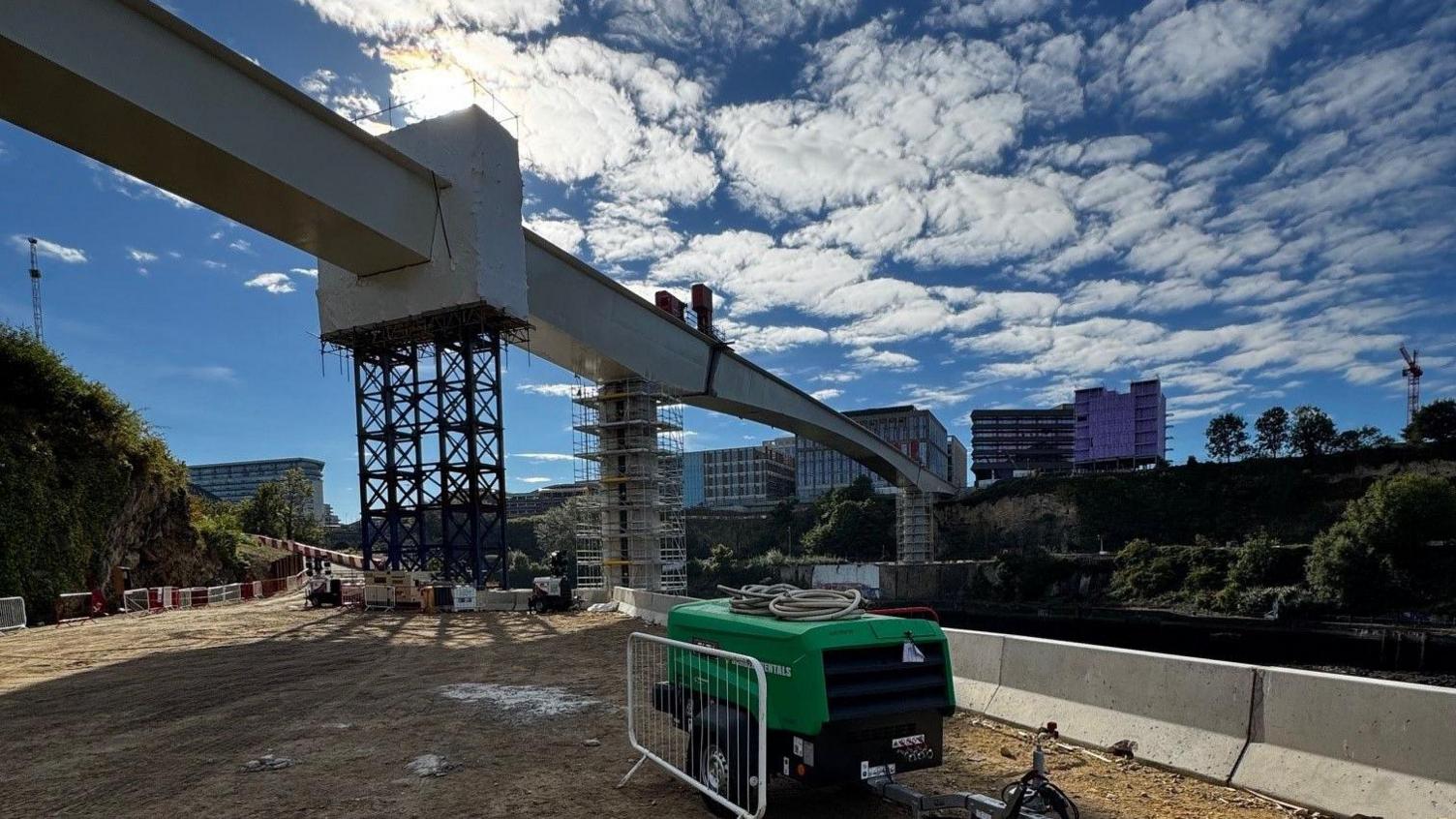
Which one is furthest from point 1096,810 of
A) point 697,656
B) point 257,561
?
point 257,561

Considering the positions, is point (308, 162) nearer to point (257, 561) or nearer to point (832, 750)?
point (832, 750)

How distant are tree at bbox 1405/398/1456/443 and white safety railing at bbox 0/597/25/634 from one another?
282 ft

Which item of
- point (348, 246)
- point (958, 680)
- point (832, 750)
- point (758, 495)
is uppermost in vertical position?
point (348, 246)

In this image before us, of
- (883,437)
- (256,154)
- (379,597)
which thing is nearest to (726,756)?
(256,154)

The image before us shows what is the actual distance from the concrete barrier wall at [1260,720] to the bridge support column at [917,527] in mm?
55791

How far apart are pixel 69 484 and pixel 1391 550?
61630 millimetres

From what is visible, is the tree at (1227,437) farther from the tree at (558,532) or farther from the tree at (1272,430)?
the tree at (558,532)

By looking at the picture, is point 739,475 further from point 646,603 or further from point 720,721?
point 720,721

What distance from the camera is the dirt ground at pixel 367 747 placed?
17.8ft

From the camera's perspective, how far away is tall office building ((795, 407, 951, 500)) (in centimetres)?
13462

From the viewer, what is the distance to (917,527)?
62094mm

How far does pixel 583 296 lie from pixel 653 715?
2213cm

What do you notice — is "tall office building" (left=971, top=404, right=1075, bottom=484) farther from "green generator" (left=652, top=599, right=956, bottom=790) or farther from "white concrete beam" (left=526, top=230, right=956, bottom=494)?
"green generator" (left=652, top=599, right=956, bottom=790)

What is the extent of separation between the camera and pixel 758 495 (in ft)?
513
